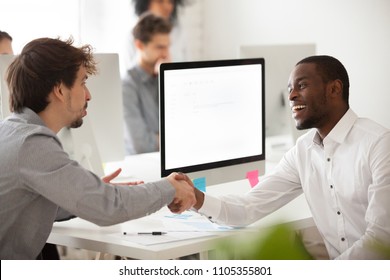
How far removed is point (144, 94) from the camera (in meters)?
4.93

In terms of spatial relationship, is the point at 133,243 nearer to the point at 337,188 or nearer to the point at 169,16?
the point at 337,188

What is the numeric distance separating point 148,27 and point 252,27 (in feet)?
2.80

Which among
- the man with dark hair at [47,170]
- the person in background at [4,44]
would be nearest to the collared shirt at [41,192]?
the man with dark hair at [47,170]

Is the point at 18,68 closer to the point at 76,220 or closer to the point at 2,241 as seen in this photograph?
the point at 2,241

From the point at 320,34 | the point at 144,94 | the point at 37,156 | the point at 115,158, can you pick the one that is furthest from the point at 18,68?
the point at 320,34

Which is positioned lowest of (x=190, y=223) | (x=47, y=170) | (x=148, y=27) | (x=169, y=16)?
(x=190, y=223)

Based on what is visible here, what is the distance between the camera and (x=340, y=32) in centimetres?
479

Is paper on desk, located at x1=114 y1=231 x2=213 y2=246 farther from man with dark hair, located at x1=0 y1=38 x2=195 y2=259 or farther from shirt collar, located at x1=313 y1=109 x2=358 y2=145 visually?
shirt collar, located at x1=313 y1=109 x2=358 y2=145

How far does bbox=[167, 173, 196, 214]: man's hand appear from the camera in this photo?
2.04m

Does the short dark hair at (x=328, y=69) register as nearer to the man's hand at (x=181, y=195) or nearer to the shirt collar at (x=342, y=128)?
the shirt collar at (x=342, y=128)

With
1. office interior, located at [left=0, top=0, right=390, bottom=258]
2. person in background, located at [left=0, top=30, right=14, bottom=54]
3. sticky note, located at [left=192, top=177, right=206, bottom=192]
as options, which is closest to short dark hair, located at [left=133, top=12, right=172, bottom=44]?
office interior, located at [left=0, top=0, right=390, bottom=258]

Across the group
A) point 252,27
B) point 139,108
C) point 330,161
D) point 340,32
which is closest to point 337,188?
point 330,161

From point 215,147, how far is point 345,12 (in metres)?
2.49

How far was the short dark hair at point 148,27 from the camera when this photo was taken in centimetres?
502
